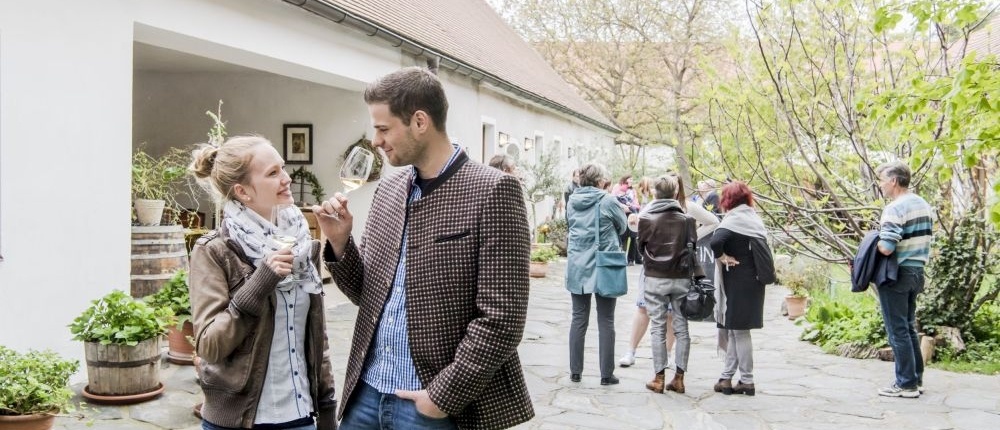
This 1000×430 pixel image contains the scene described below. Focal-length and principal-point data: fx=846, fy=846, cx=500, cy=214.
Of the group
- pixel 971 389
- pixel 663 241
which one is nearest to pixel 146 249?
pixel 663 241

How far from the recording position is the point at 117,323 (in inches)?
221

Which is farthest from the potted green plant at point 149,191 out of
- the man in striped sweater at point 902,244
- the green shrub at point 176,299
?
the man in striped sweater at point 902,244

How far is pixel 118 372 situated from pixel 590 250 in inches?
140

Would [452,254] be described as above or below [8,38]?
below

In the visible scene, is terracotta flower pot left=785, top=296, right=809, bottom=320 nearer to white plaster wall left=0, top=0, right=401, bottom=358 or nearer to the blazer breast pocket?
white plaster wall left=0, top=0, right=401, bottom=358

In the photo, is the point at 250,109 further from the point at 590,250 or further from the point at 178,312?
the point at 590,250

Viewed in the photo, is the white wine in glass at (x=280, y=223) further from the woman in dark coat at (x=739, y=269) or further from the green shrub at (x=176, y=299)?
the woman in dark coat at (x=739, y=269)

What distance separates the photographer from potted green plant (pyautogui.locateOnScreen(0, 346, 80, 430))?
4508 mm

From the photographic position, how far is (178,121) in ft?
41.6

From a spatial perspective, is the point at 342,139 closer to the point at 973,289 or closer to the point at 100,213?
the point at 100,213

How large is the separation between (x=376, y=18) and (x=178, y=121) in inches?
144

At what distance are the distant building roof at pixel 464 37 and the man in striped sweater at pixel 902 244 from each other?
5938 mm

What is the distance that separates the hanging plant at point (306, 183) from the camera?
1245 centimetres

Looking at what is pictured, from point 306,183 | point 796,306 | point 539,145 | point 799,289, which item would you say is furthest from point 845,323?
point 539,145
